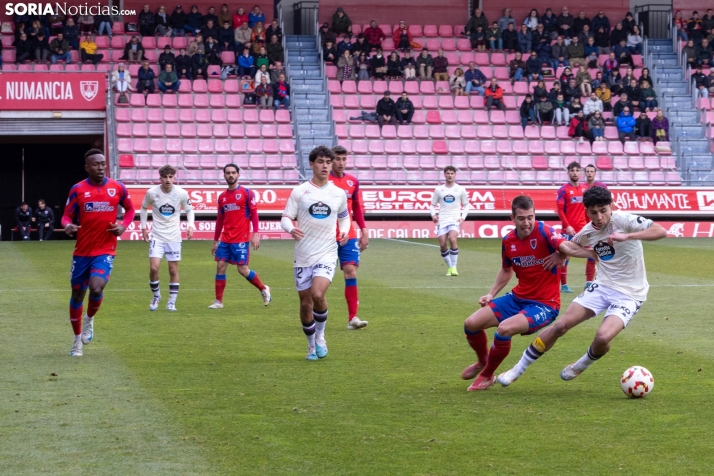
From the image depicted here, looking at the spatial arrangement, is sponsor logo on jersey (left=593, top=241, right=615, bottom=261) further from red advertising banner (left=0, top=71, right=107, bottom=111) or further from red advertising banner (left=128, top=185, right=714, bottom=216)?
red advertising banner (left=0, top=71, right=107, bottom=111)

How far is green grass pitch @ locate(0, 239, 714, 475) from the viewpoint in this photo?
19.7 feet

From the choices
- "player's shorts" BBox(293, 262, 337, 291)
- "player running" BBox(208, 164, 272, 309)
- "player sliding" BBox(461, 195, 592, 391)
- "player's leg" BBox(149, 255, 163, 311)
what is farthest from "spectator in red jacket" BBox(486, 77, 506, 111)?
"player sliding" BBox(461, 195, 592, 391)

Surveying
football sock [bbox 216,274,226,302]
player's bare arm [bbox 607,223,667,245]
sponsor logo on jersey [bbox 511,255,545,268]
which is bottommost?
football sock [bbox 216,274,226,302]

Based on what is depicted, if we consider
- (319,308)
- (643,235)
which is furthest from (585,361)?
(319,308)

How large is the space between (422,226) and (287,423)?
991 inches

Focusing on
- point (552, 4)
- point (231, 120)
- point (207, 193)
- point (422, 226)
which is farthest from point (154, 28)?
point (552, 4)

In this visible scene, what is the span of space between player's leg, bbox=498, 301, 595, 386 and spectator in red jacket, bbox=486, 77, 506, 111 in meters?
27.6

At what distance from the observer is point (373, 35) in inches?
1421

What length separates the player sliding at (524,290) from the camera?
800 centimetres

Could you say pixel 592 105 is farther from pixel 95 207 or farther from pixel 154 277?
pixel 95 207

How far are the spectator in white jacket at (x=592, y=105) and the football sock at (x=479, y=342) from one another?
2780cm

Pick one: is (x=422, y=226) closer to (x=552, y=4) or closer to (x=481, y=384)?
(x=552, y=4)

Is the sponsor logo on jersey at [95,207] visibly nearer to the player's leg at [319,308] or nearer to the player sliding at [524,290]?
the player's leg at [319,308]

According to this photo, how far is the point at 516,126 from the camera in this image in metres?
34.9
